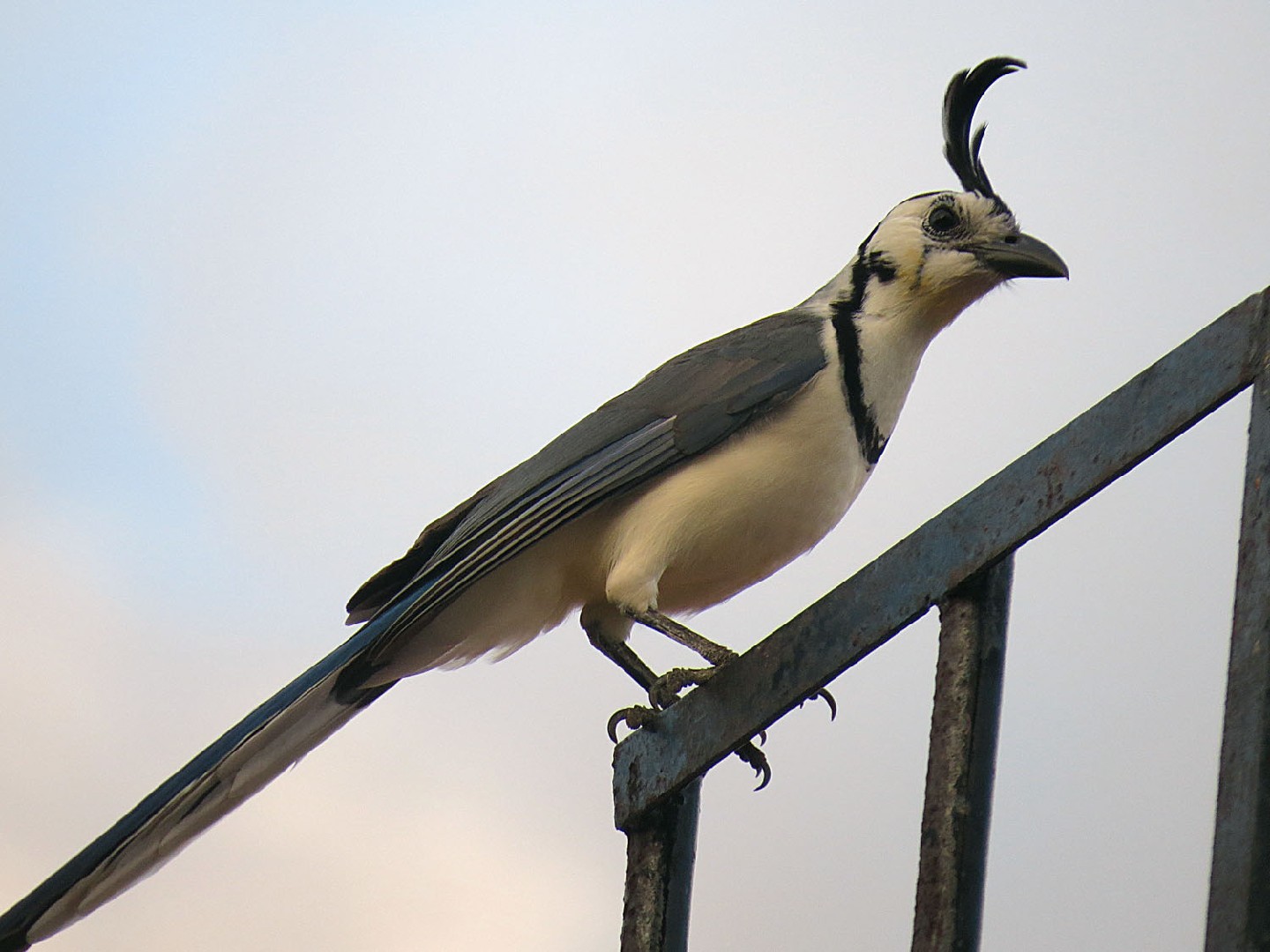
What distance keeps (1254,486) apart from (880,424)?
2161 mm

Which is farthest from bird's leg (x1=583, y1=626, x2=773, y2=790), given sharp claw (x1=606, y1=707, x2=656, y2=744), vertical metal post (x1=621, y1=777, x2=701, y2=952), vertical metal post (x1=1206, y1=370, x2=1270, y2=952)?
vertical metal post (x1=1206, y1=370, x2=1270, y2=952)

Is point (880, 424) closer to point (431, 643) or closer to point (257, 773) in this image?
point (431, 643)

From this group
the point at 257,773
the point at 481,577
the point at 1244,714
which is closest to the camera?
the point at 1244,714

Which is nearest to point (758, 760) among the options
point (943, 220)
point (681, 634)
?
point (681, 634)

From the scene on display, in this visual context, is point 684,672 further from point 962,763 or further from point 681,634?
point 962,763

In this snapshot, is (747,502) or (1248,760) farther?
(747,502)

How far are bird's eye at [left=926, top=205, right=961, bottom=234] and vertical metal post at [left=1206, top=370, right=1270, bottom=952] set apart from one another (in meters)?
2.42

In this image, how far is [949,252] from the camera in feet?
11.8

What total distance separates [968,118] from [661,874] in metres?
2.31

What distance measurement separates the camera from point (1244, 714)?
1.21m

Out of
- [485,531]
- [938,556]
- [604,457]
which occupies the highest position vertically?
[604,457]

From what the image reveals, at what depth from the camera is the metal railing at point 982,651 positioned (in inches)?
46.9

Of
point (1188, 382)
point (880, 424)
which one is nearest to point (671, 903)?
point (1188, 382)

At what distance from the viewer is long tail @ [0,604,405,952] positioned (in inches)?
105
